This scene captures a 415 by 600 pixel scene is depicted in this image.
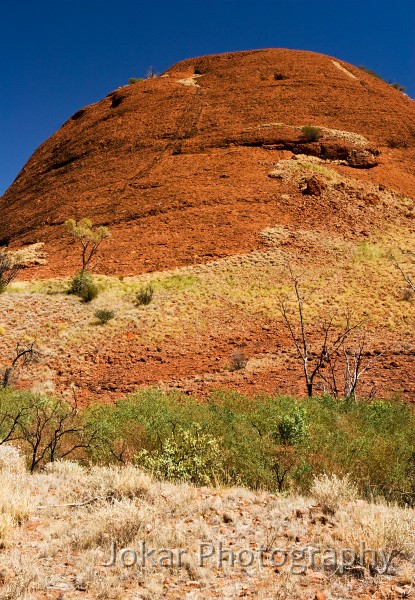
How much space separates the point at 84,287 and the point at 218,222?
27.9 ft

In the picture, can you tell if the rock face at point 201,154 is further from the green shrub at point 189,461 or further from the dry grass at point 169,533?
the dry grass at point 169,533

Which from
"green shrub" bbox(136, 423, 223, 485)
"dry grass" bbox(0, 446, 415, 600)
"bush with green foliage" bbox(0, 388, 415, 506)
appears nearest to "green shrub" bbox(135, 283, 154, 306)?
"bush with green foliage" bbox(0, 388, 415, 506)

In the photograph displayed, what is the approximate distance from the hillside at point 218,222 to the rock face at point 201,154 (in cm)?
13

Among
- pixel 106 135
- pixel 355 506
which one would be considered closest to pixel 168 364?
pixel 355 506

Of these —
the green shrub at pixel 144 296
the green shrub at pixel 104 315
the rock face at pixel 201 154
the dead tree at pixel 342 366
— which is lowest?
the dead tree at pixel 342 366

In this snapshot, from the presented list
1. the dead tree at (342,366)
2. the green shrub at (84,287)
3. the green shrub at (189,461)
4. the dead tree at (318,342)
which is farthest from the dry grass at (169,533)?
the green shrub at (84,287)

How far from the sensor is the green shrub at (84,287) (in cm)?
1969

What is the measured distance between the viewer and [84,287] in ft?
65.8

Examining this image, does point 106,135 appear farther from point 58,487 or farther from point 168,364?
point 58,487

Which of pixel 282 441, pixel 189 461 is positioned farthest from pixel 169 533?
pixel 282 441

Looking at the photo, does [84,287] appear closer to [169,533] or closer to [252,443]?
[252,443]

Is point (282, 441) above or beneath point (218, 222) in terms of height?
beneath

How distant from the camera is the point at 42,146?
1641 inches

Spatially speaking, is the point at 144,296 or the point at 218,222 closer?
the point at 144,296
